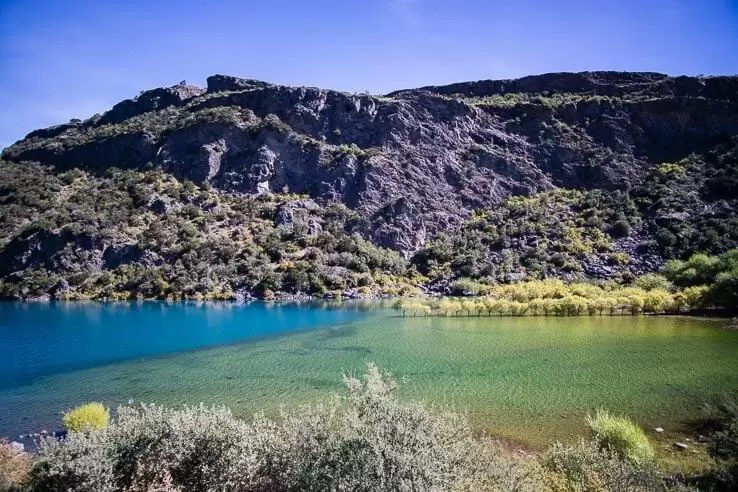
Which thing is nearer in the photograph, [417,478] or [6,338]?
[417,478]

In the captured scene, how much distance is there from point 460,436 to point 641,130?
412 feet

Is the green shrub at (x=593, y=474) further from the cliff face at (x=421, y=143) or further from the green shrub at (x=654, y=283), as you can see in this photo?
the cliff face at (x=421, y=143)

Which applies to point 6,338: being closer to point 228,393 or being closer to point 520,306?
point 228,393

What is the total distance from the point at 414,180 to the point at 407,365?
89.4m

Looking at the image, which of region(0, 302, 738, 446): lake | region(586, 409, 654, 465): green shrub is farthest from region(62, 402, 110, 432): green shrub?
region(586, 409, 654, 465): green shrub

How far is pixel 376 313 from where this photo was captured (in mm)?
64438

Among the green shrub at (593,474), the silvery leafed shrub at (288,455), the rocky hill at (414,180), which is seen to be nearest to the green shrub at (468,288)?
the rocky hill at (414,180)

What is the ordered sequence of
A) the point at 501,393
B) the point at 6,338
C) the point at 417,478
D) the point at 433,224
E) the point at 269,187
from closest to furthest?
the point at 417,478 → the point at 501,393 → the point at 6,338 → the point at 433,224 → the point at 269,187

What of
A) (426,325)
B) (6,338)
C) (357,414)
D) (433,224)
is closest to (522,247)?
(433,224)

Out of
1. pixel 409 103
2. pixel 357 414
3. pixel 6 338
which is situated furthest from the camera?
pixel 409 103

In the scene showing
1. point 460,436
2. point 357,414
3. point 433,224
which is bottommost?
point 460,436

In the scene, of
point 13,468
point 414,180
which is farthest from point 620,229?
point 13,468

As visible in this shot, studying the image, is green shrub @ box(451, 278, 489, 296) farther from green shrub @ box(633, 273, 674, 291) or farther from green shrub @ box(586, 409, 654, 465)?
green shrub @ box(586, 409, 654, 465)

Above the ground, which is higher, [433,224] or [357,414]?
[433,224]
